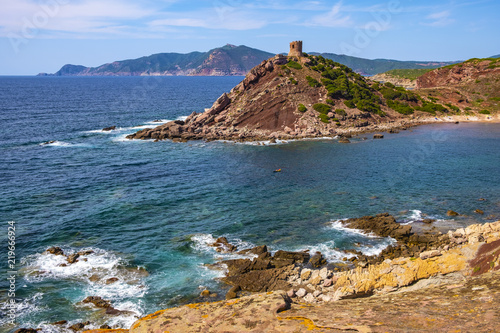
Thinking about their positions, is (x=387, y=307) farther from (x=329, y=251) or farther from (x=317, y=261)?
(x=329, y=251)

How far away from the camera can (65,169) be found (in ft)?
217

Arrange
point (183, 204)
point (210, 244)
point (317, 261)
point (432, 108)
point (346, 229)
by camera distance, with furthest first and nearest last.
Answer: point (432, 108), point (183, 204), point (346, 229), point (210, 244), point (317, 261)

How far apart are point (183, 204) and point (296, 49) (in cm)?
9109

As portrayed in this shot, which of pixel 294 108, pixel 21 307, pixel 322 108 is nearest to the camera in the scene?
pixel 21 307

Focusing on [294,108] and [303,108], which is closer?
[303,108]

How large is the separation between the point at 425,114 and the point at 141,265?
108492mm

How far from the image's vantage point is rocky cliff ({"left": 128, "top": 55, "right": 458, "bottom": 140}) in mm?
96375

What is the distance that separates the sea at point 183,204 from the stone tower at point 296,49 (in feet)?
154

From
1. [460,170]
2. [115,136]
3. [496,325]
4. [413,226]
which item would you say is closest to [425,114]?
[460,170]

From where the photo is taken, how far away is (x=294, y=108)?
101m

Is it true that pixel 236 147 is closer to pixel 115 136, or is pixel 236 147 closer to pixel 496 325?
pixel 115 136

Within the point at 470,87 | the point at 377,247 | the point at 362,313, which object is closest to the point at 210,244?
the point at 377,247

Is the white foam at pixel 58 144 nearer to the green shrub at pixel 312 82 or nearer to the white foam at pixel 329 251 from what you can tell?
the green shrub at pixel 312 82

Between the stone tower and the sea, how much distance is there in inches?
1853
